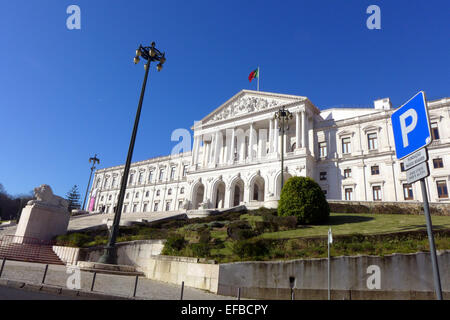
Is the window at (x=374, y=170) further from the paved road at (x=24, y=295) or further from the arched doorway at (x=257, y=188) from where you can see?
the paved road at (x=24, y=295)

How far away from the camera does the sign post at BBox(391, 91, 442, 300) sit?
3.76 m

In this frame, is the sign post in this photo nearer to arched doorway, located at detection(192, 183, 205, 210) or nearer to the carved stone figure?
the carved stone figure

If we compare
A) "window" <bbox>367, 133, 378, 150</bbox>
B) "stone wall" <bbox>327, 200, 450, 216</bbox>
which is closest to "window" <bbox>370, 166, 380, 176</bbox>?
"window" <bbox>367, 133, 378, 150</bbox>

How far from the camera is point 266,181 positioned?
1665 inches

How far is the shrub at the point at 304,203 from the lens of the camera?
2141 cm

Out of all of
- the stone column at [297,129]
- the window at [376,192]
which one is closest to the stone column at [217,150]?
the stone column at [297,129]

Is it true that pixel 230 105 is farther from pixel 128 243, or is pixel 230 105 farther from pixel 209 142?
pixel 128 243

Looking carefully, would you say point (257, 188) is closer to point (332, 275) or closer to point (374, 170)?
point (374, 170)

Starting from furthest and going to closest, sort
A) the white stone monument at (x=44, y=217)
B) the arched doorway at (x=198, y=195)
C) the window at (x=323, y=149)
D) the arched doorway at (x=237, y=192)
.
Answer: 1. the arched doorway at (x=198, y=195)
2. the arched doorway at (x=237, y=192)
3. the window at (x=323, y=149)
4. the white stone monument at (x=44, y=217)

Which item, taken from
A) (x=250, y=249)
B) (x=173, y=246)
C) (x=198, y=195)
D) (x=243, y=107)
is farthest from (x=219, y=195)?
(x=250, y=249)

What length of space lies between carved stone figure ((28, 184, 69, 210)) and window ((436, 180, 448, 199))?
3916cm

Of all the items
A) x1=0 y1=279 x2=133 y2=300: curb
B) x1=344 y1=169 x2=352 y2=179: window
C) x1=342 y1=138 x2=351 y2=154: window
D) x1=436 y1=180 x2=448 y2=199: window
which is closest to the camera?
x1=0 y1=279 x2=133 y2=300: curb
